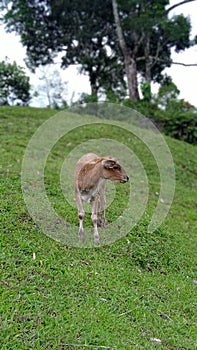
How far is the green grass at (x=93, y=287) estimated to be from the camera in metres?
2.58

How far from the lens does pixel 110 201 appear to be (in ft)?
17.6

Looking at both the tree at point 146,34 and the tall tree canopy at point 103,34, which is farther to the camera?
the tall tree canopy at point 103,34

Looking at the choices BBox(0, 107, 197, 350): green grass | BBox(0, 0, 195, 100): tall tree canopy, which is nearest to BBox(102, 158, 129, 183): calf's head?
BBox(0, 107, 197, 350): green grass

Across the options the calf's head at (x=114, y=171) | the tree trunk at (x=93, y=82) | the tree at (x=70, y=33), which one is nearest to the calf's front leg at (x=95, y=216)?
the calf's head at (x=114, y=171)

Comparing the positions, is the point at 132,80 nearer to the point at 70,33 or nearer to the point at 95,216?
the point at 70,33

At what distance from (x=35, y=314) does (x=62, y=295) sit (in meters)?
0.36

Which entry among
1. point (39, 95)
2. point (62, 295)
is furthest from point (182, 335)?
point (39, 95)

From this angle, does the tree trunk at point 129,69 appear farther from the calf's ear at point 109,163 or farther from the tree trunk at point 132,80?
the calf's ear at point 109,163

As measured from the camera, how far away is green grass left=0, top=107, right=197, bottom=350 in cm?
258

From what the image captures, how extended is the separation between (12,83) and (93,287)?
18080 mm

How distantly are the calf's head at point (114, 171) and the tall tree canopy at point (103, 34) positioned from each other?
1305 centimetres

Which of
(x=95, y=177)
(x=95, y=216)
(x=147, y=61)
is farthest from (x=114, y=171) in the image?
(x=147, y=61)

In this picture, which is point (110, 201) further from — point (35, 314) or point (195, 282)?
point (35, 314)

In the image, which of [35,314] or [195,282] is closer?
[35,314]
